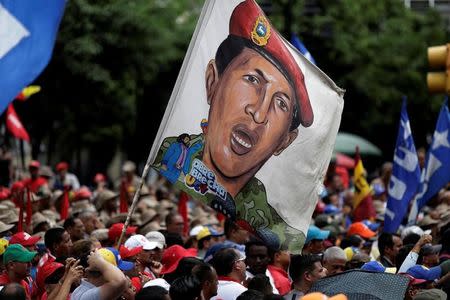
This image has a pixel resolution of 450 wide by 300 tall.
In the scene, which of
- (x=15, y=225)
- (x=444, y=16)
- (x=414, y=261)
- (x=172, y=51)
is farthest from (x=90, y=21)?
(x=414, y=261)

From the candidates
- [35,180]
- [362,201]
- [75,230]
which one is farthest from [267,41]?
[35,180]

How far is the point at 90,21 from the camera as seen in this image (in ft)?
108

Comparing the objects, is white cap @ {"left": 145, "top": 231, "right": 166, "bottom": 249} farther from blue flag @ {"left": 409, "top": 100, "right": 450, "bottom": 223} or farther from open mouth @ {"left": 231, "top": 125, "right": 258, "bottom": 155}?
blue flag @ {"left": 409, "top": 100, "right": 450, "bottom": 223}

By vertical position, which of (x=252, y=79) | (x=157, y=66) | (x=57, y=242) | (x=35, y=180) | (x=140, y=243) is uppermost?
(x=252, y=79)

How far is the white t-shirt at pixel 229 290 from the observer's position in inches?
389

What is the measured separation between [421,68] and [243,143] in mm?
33011

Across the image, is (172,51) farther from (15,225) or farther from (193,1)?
(15,225)

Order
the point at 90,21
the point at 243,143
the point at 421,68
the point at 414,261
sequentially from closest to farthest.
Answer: the point at 243,143 < the point at 414,261 < the point at 90,21 < the point at 421,68

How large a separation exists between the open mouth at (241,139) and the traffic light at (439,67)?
5532mm

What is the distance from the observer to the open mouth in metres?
10.4

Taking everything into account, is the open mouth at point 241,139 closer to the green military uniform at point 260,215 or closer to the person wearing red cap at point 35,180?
the green military uniform at point 260,215

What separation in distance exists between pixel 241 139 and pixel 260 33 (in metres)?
0.93

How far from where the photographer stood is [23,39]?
12.1m

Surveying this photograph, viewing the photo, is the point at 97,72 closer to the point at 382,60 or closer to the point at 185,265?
the point at 382,60
